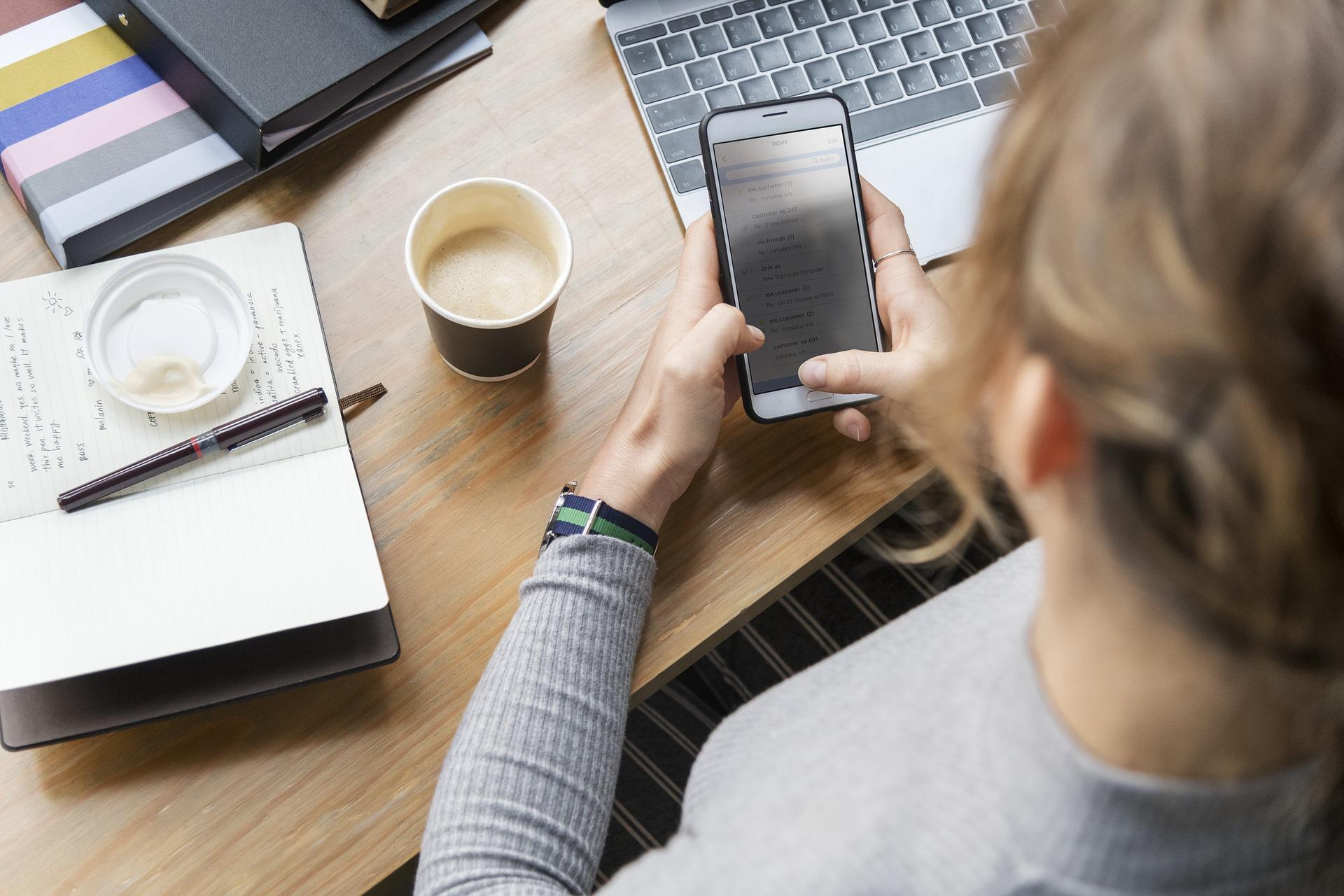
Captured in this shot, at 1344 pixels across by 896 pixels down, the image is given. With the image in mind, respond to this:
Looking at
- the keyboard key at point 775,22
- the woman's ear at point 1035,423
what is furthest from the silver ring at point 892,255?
the woman's ear at point 1035,423

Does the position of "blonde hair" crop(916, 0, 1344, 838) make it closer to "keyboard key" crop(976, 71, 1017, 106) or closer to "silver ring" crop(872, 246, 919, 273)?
"silver ring" crop(872, 246, 919, 273)

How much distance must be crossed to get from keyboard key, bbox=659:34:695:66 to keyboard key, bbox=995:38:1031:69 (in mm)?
256

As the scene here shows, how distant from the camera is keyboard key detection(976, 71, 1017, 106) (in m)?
0.73

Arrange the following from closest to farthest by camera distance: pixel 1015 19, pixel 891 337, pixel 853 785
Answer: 1. pixel 853 785
2. pixel 891 337
3. pixel 1015 19

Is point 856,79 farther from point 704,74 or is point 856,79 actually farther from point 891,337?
point 891,337

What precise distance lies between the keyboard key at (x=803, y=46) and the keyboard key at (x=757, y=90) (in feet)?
0.11

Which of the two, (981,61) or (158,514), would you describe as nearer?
(158,514)

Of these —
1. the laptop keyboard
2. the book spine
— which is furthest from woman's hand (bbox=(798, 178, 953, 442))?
the book spine

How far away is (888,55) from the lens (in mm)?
724

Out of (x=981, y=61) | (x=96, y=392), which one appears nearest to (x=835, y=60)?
(x=981, y=61)

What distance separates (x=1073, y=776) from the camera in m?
0.35

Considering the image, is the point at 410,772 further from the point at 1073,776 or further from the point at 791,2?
the point at 791,2

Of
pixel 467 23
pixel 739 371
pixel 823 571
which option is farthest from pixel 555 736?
pixel 467 23

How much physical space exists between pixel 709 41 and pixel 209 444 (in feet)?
1.55
